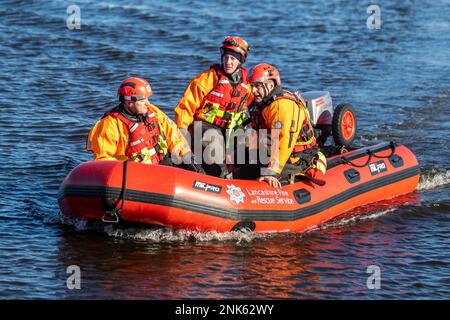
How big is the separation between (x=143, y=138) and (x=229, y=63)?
118cm

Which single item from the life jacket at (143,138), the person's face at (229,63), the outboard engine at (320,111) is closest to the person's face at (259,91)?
the person's face at (229,63)

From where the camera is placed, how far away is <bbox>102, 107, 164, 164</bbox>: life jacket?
23.8 ft

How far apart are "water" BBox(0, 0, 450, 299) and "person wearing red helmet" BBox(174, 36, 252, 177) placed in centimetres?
113

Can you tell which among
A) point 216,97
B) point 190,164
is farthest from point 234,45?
point 190,164

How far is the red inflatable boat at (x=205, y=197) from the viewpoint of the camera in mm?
6949

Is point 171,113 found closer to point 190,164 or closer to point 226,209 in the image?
point 190,164

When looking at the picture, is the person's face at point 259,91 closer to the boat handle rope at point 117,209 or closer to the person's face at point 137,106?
the person's face at point 137,106

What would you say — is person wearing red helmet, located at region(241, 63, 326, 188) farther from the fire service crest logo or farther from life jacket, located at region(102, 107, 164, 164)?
life jacket, located at region(102, 107, 164, 164)

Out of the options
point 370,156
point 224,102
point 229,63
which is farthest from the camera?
point 370,156

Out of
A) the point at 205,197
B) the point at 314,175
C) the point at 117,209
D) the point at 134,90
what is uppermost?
the point at 134,90

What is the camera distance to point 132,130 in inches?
286

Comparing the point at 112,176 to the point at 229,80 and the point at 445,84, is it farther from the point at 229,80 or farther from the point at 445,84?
the point at 445,84

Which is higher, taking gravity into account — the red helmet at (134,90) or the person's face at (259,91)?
the person's face at (259,91)
